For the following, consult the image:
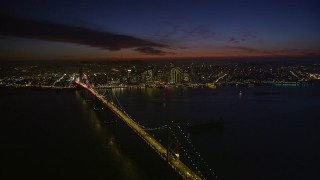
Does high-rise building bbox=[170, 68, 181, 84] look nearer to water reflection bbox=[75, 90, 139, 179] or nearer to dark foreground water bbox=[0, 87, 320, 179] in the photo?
dark foreground water bbox=[0, 87, 320, 179]

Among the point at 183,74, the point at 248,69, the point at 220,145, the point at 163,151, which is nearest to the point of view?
the point at 163,151

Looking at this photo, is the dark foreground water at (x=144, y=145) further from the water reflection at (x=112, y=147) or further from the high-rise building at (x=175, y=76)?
the high-rise building at (x=175, y=76)

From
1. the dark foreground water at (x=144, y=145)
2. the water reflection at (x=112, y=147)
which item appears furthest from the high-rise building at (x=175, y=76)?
the water reflection at (x=112, y=147)

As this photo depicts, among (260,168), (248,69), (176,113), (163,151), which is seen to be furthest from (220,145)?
(248,69)

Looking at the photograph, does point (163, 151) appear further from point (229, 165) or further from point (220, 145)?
point (220, 145)

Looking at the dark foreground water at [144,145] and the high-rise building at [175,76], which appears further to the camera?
the high-rise building at [175,76]

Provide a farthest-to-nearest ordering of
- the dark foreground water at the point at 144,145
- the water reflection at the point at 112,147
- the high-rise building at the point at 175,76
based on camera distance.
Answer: the high-rise building at the point at 175,76, the dark foreground water at the point at 144,145, the water reflection at the point at 112,147

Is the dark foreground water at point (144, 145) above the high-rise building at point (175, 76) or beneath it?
above

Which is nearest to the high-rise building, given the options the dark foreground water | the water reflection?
the dark foreground water
